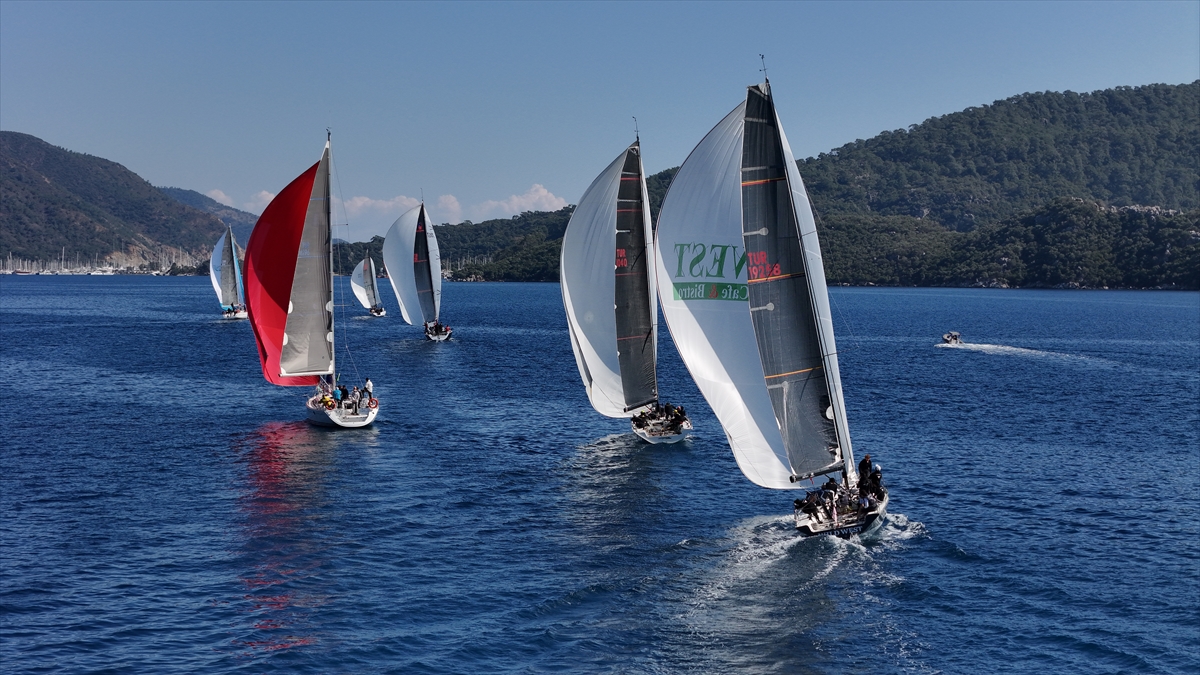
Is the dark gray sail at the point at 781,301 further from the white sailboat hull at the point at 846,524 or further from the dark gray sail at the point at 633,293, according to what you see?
the dark gray sail at the point at 633,293

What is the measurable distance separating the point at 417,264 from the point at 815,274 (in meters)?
73.1

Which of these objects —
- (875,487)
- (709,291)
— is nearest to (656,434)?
(875,487)

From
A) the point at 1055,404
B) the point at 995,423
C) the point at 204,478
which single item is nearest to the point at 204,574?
the point at 204,478

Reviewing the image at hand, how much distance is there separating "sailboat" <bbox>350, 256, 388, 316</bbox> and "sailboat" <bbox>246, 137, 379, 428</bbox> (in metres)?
86.9

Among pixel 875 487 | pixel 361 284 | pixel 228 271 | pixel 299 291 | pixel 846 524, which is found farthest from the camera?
pixel 361 284

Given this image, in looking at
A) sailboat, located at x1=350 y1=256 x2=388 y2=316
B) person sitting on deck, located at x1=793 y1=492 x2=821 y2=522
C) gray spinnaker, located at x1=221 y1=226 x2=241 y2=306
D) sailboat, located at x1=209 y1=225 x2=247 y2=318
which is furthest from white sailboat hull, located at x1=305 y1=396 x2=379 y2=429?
sailboat, located at x1=350 y1=256 x2=388 y2=316

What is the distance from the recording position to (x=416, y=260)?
9962 centimetres

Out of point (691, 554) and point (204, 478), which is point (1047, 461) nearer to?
point (691, 554)

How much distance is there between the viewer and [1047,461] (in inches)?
1876

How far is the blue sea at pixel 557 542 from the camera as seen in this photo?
25719 mm

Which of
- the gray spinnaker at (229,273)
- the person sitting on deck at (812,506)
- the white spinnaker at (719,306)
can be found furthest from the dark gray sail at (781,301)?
the gray spinnaker at (229,273)

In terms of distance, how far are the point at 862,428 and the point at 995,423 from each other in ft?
28.8

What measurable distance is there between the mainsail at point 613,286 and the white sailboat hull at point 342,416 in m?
12.6

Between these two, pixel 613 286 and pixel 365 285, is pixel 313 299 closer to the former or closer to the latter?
pixel 613 286
